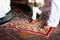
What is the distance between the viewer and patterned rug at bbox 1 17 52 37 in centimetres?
220

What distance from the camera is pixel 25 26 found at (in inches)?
92.1

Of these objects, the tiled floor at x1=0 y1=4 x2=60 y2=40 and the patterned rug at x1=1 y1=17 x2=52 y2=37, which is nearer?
the tiled floor at x1=0 y1=4 x2=60 y2=40

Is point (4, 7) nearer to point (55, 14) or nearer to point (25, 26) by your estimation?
point (25, 26)

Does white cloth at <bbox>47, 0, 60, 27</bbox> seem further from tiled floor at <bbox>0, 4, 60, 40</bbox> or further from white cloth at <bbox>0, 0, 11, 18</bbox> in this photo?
white cloth at <bbox>0, 0, 11, 18</bbox>

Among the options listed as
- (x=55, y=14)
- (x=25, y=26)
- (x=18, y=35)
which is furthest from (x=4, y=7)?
(x=55, y=14)

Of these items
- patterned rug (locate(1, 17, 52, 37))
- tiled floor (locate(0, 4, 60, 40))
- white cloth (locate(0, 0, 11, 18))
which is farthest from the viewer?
white cloth (locate(0, 0, 11, 18))

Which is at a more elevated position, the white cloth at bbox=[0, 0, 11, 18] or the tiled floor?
the white cloth at bbox=[0, 0, 11, 18]

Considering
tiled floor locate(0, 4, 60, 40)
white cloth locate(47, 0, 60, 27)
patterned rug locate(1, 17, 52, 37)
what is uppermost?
white cloth locate(47, 0, 60, 27)

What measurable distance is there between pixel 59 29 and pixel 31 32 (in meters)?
0.40

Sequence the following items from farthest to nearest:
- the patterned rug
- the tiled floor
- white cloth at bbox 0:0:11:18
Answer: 1. white cloth at bbox 0:0:11:18
2. the patterned rug
3. the tiled floor

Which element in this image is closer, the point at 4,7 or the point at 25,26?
the point at 25,26

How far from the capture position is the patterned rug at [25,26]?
2198 mm

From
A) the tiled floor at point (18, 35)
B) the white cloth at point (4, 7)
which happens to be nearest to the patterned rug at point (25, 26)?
the tiled floor at point (18, 35)

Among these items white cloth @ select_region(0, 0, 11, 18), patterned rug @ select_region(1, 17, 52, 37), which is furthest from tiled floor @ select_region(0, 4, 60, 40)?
white cloth @ select_region(0, 0, 11, 18)
